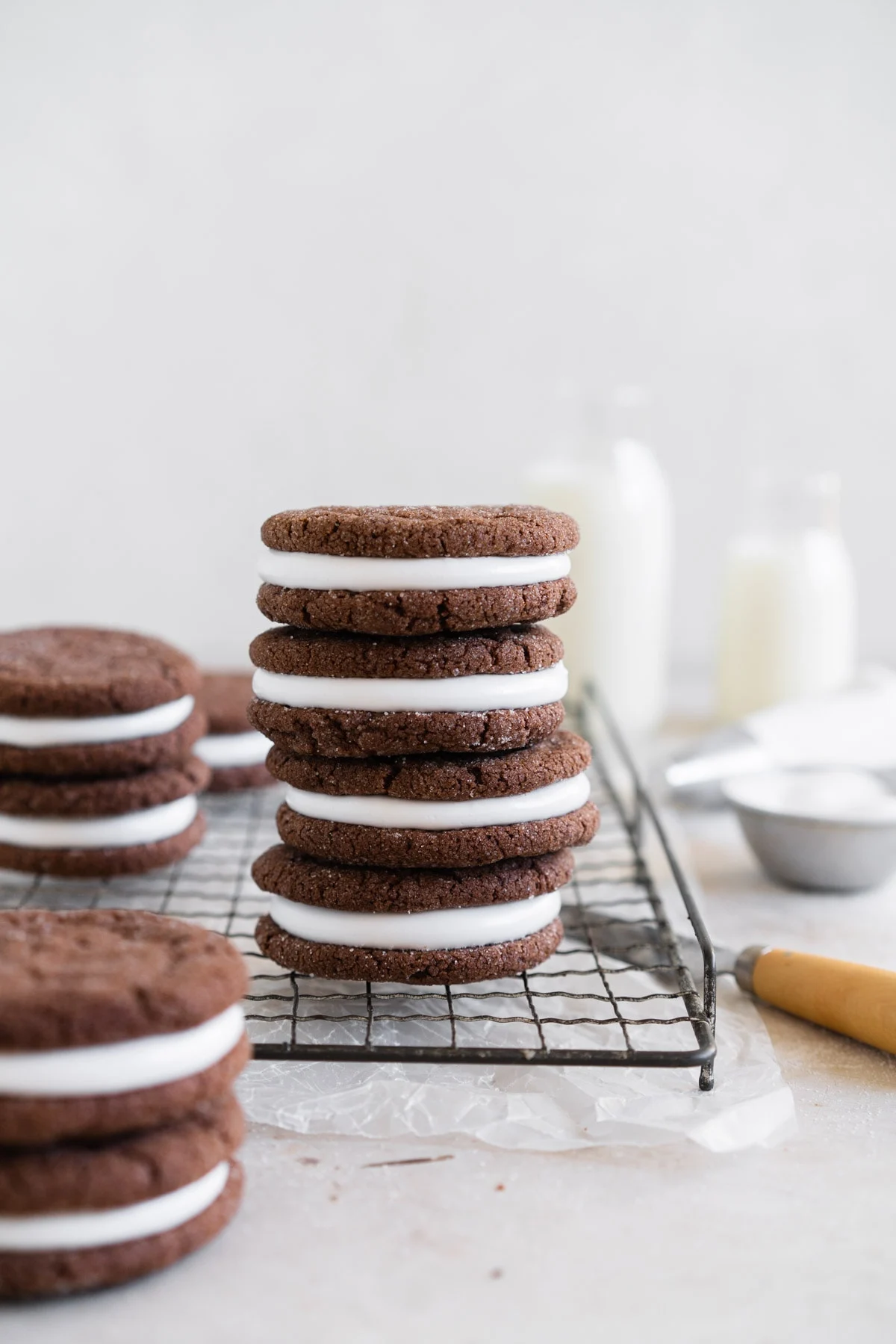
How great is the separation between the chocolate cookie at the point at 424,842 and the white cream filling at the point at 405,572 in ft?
0.80

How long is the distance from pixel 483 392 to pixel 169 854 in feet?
4.74

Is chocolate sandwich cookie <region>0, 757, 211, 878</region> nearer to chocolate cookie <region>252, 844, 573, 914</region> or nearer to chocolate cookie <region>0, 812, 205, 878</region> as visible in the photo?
chocolate cookie <region>0, 812, 205, 878</region>

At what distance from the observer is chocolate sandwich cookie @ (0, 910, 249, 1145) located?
0.88 m

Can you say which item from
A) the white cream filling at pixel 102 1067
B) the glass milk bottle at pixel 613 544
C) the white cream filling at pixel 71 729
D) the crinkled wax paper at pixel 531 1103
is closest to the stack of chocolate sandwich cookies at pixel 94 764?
the white cream filling at pixel 71 729

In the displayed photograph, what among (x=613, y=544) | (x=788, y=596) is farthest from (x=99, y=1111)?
(x=788, y=596)

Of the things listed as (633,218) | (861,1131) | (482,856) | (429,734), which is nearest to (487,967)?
(482,856)

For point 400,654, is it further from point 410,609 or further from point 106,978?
point 106,978

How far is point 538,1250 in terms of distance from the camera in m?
0.99

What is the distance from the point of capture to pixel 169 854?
170cm

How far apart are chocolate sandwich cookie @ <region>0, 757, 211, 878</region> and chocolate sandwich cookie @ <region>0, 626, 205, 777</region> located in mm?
22

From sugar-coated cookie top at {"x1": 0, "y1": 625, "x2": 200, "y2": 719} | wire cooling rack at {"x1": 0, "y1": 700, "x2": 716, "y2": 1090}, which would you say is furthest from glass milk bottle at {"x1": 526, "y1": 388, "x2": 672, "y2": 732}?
sugar-coated cookie top at {"x1": 0, "y1": 625, "x2": 200, "y2": 719}

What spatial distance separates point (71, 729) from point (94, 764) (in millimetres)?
52

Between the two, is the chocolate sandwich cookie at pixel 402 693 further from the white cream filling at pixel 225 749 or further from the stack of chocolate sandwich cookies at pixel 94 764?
the white cream filling at pixel 225 749

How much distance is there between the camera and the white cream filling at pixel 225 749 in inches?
80.9
